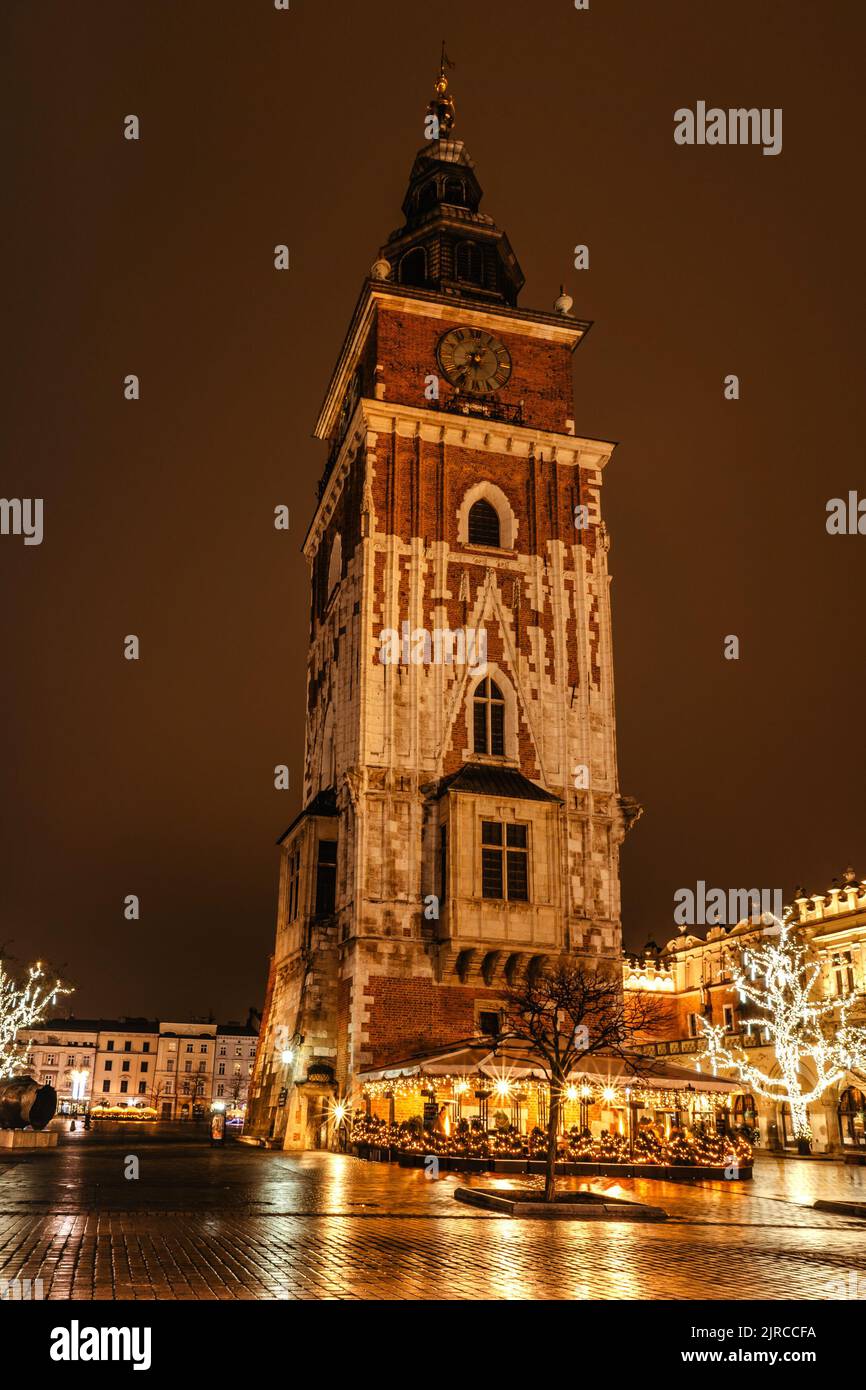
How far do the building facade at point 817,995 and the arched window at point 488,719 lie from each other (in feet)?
64.3

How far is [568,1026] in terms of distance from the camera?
36.9m

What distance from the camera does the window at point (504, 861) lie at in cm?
3850

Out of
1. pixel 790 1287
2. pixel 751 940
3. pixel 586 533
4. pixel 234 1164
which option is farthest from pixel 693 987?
pixel 790 1287

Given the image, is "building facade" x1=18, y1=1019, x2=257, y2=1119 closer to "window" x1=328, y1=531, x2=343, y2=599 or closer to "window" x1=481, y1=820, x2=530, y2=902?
"window" x1=328, y1=531, x2=343, y2=599

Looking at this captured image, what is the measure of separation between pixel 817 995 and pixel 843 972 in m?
2.16

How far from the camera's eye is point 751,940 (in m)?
64.3

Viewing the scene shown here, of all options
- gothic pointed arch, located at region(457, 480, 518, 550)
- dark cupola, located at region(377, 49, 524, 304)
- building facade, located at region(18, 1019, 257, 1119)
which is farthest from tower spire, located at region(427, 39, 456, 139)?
building facade, located at region(18, 1019, 257, 1119)

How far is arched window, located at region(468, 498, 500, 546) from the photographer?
44469mm

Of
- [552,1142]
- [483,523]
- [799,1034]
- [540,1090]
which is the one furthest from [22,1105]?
[799,1034]

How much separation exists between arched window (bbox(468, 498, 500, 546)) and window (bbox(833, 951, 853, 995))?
27.3 m

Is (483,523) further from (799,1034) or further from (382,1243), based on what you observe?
Result: (382,1243)

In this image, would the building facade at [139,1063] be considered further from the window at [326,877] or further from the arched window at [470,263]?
the arched window at [470,263]
